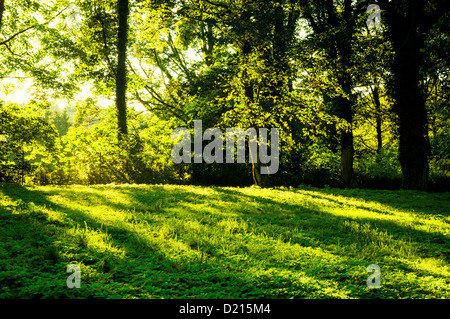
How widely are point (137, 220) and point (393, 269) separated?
4672 mm

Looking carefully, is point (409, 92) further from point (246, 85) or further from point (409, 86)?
point (246, 85)

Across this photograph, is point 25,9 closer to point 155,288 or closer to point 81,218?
point 81,218

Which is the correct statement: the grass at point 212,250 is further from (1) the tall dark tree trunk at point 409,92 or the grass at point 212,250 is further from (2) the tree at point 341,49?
(2) the tree at point 341,49

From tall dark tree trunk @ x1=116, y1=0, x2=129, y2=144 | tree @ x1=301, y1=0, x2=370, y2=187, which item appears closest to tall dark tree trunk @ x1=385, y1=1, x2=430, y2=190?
tree @ x1=301, y1=0, x2=370, y2=187

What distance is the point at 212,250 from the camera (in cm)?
459

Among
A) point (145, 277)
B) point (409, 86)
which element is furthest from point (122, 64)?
point (145, 277)

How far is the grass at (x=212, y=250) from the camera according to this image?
3.35m

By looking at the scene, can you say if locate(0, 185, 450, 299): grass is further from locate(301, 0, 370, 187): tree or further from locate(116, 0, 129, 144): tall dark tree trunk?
locate(116, 0, 129, 144): tall dark tree trunk

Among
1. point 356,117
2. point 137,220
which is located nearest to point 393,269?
point 137,220

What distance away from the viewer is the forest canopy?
1293cm

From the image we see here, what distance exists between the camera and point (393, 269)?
4.12 metres

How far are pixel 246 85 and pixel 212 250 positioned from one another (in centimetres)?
1053
